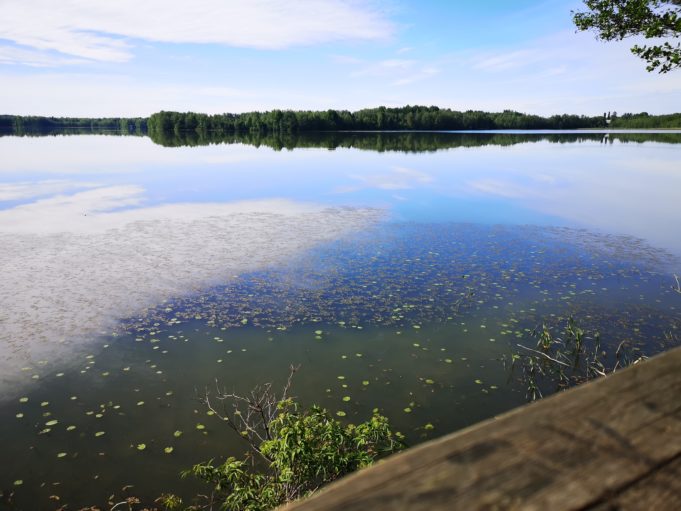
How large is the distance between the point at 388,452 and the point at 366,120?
175 meters

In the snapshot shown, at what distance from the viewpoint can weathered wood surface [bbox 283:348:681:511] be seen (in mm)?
1104

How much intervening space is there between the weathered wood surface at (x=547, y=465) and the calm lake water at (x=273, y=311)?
22.4 feet

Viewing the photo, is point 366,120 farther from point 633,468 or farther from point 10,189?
point 633,468

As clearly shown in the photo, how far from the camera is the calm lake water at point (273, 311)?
7906 millimetres

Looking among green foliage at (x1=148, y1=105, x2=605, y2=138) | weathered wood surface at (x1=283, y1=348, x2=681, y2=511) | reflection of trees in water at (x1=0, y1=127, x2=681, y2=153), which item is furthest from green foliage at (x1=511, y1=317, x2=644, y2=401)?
green foliage at (x1=148, y1=105, x2=605, y2=138)

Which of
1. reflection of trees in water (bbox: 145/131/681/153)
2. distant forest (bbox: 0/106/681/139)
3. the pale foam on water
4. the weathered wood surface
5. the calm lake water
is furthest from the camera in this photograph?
distant forest (bbox: 0/106/681/139)

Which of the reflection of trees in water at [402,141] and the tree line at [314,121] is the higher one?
the tree line at [314,121]

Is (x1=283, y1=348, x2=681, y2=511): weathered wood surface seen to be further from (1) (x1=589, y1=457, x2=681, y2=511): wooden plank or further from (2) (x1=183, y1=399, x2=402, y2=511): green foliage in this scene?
(2) (x1=183, y1=399, x2=402, y2=511): green foliage

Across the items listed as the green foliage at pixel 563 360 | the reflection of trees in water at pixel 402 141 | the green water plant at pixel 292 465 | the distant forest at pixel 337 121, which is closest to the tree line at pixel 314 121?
the distant forest at pixel 337 121

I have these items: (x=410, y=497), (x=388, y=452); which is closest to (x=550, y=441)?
(x=410, y=497)

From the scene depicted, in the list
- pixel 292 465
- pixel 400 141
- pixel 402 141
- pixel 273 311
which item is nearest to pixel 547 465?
pixel 292 465

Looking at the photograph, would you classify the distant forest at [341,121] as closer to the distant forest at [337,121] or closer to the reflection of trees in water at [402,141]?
the distant forest at [337,121]

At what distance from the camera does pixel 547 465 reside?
3.91ft

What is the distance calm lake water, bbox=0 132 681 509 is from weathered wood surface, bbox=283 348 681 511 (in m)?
6.83
